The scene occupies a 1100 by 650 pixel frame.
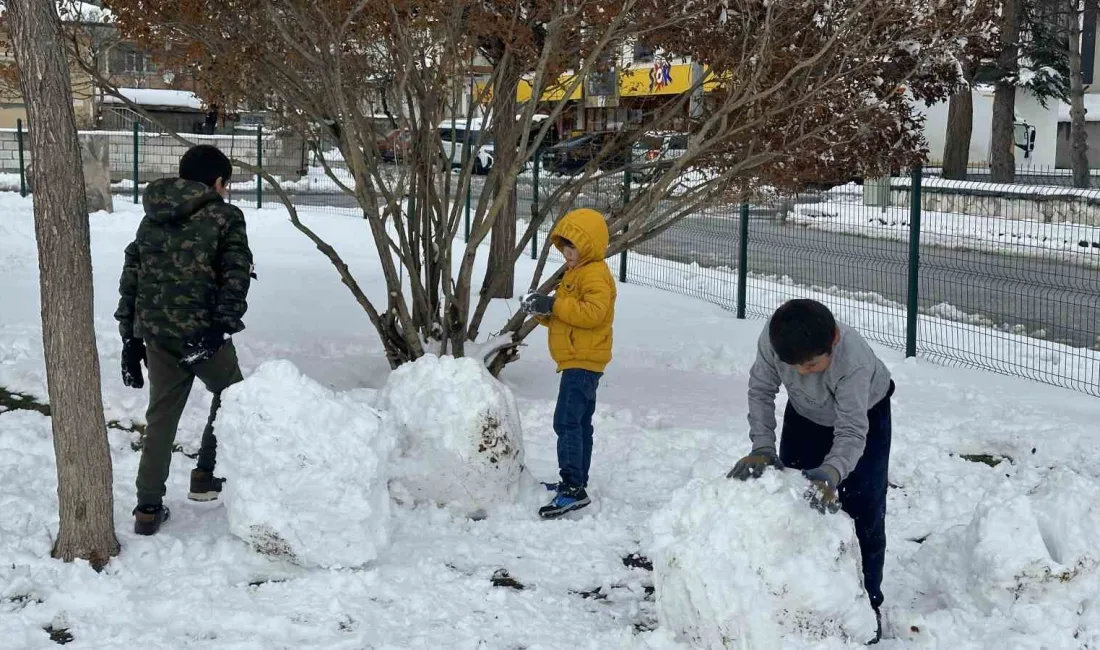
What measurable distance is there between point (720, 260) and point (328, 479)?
1006 cm

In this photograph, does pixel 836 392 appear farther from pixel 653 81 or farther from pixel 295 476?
pixel 653 81

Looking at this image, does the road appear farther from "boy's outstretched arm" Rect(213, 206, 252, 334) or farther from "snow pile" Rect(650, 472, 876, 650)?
"boy's outstretched arm" Rect(213, 206, 252, 334)

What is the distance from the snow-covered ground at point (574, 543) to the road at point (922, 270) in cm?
151

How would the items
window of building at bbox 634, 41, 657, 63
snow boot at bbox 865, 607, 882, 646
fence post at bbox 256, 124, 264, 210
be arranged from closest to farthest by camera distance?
snow boot at bbox 865, 607, 882, 646 → window of building at bbox 634, 41, 657, 63 → fence post at bbox 256, 124, 264, 210

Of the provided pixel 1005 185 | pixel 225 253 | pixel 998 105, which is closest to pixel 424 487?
pixel 225 253

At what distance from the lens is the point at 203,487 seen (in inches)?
216

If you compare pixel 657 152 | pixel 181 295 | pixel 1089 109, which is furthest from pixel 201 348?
pixel 1089 109

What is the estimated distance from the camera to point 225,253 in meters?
5.14

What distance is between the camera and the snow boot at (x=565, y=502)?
547cm

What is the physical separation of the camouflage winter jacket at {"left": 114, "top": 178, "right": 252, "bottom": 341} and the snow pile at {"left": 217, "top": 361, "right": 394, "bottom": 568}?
1.49ft

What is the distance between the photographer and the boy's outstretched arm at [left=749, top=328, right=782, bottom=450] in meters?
4.20

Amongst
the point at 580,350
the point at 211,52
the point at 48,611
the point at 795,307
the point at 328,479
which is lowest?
the point at 48,611

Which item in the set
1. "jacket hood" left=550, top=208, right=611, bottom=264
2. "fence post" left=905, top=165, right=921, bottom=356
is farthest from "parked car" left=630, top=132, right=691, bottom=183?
"jacket hood" left=550, top=208, right=611, bottom=264

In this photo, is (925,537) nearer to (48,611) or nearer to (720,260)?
(48,611)
